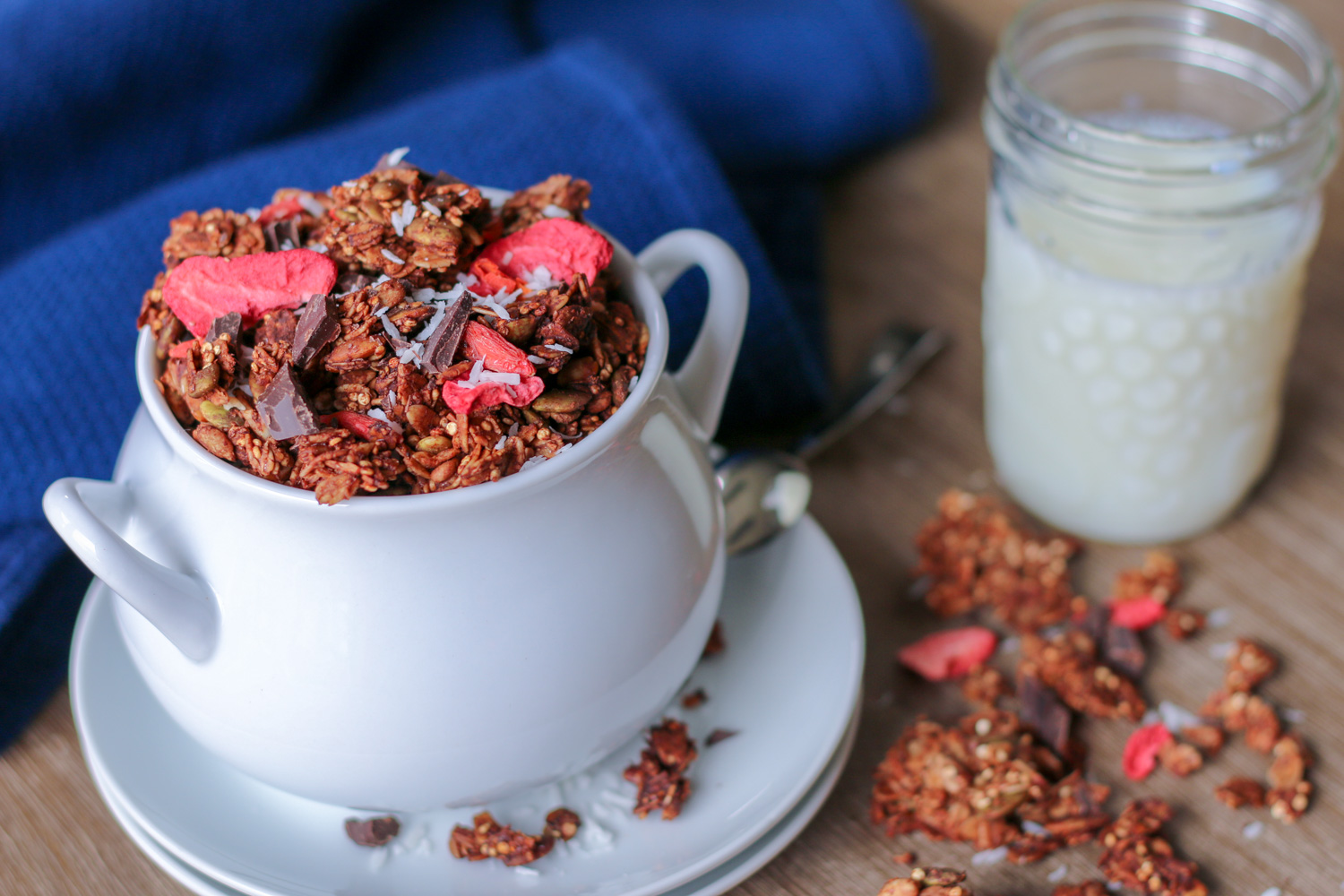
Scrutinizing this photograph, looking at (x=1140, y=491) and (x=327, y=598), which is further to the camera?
(x=1140, y=491)

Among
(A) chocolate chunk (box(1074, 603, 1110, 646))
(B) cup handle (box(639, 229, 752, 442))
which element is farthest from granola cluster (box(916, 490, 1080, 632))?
(B) cup handle (box(639, 229, 752, 442))

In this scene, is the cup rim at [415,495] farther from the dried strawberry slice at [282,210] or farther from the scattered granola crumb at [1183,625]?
the scattered granola crumb at [1183,625]

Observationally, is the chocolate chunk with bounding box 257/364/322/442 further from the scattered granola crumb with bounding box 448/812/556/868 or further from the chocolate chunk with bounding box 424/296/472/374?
the scattered granola crumb with bounding box 448/812/556/868

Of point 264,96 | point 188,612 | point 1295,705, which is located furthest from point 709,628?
point 264,96

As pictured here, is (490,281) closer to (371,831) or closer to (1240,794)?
(371,831)

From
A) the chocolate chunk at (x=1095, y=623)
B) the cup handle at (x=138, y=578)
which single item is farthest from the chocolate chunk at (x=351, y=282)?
the chocolate chunk at (x=1095, y=623)

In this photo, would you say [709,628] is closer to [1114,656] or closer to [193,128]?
[1114,656]
